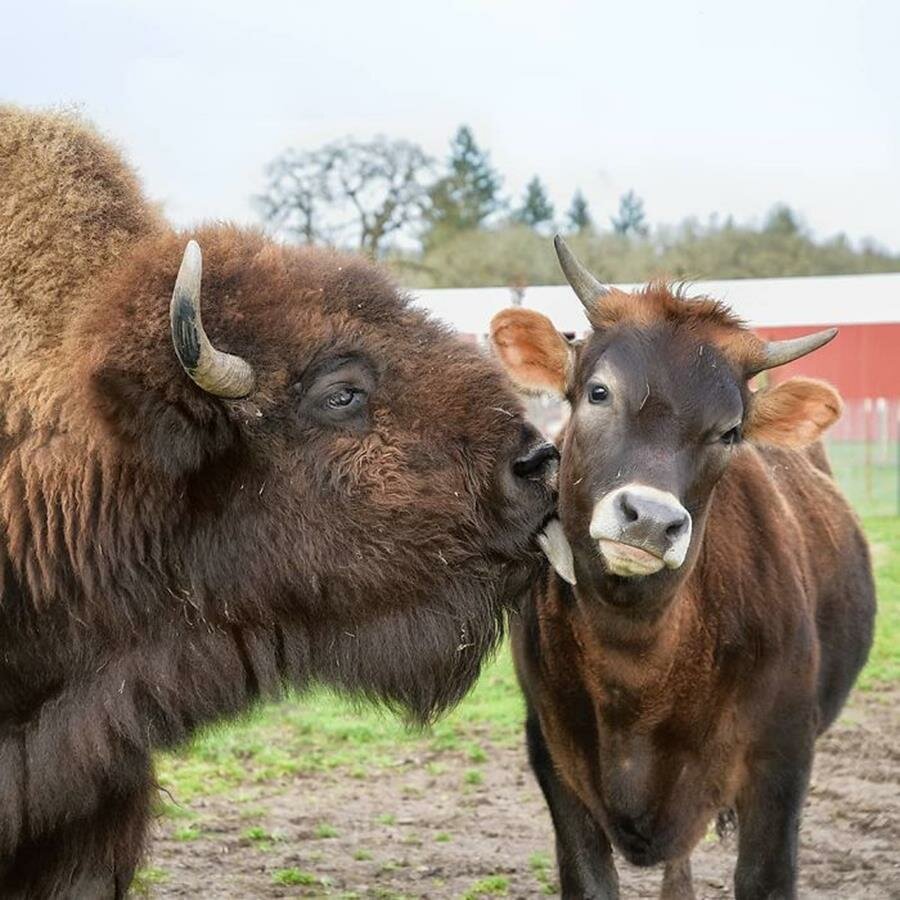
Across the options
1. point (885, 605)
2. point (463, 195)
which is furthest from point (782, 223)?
point (885, 605)

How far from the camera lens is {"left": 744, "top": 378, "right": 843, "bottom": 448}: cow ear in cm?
592

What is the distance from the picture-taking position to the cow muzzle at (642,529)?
16.0 ft

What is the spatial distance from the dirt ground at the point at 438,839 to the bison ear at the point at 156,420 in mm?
3752

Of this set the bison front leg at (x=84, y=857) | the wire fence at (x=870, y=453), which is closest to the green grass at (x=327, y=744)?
the bison front leg at (x=84, y=857)

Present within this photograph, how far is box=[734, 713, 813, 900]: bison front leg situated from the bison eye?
2.77 m

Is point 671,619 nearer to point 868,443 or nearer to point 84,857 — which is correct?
point 84,857

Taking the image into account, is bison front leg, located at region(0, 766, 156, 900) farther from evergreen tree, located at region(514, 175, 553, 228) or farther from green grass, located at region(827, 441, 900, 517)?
evergreen tree, located at region(514, 175, 553, 228)

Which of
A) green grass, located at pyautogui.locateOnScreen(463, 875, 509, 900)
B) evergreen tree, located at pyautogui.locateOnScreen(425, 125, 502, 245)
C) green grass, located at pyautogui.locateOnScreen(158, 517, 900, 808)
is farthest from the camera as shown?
evergreen tree, located at pyautogui.locateOnScreen(425, 125, 502, 245)

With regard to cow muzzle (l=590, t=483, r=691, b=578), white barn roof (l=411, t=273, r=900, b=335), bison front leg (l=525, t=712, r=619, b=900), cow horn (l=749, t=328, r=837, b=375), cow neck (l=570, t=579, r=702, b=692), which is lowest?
bison front leg (l=525, t=712, r=619, b=900)

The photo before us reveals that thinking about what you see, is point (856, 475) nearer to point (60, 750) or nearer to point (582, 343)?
point (582, 343)

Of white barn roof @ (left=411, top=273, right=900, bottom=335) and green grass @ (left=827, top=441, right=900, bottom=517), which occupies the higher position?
white barn roof @ (left=411, top=273, right=900, bottom=335)

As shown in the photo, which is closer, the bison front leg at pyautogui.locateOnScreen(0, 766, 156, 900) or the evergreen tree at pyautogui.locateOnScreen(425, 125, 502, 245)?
the bison front leg at pyautogui.locateOnScreen(0, 766, 156, 900)

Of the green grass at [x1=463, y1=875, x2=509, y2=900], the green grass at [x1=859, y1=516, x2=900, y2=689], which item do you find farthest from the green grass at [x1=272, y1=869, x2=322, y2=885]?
the green grass at [x1=859, y1=516, x2=900, y2=689]

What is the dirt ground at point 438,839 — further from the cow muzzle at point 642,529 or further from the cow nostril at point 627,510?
the cow nostril at point 627,510
